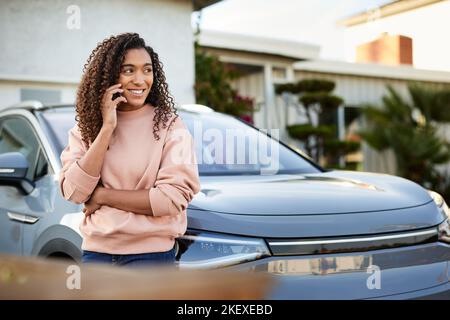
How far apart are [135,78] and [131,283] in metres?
1.30

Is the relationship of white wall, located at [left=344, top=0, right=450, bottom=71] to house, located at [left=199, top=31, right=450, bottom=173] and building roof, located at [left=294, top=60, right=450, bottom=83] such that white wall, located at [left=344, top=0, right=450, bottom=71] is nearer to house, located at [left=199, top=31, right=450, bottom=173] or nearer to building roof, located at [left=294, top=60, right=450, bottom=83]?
house, located at [left=199, top=31, right=450, bottom=173]

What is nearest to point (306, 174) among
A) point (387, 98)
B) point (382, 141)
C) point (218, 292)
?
point (218, 292)

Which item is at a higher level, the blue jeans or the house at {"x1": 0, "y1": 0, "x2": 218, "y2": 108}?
the house at {"x1": 0, "y1": 0, "x2": 218, "y2": 108}

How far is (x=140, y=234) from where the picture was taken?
196 cm

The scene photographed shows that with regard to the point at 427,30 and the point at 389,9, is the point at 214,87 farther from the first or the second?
the point at 427,30

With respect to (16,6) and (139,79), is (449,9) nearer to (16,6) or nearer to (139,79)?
(139,79)

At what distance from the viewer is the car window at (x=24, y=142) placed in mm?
3295

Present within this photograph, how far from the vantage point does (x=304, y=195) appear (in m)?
2.66

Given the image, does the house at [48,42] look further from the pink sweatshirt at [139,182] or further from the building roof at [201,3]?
the pink sweatshirt at [139,182]

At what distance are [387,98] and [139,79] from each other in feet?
36.7

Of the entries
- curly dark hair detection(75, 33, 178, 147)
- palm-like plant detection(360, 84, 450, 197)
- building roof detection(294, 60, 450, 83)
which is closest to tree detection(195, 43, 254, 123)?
building roof detection(294, 60, 450, 83)

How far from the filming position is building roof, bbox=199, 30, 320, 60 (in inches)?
435

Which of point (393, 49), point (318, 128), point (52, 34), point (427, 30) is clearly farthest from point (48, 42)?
point (427, 30)

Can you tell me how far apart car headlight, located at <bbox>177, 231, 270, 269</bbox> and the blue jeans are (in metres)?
0.26
